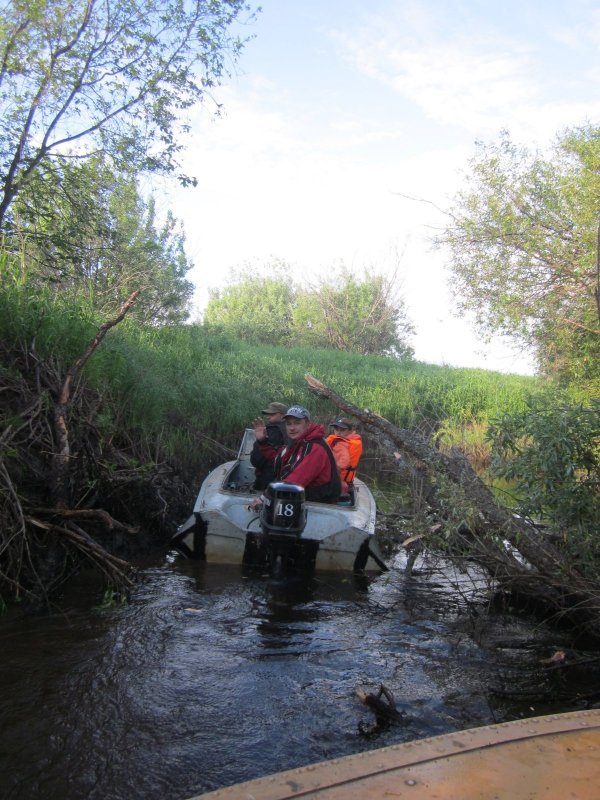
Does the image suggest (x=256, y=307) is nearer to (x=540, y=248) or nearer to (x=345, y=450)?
(x=540, y=248)

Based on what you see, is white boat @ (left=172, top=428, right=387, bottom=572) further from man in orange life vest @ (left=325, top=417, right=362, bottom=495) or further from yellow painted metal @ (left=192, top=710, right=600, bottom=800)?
yellow painted metal @ (left=192, top=710, right=600, bottom=800)

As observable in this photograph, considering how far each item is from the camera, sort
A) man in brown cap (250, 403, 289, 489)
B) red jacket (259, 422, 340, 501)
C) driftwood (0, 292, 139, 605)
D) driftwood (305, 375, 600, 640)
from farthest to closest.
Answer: man in brown cap (250, 403, 289, 489) < red jacket (259, 422, 340, 501) < driftwood (0, 292, 139, 605) < driftwood (305, 375, 600, 640)

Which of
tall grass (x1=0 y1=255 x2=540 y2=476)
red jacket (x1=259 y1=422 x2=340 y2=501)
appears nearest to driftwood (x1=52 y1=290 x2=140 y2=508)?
tall grass (x1=0 y1=255 x2=540 y2=476)

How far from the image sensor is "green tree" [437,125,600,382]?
1379 centimetres

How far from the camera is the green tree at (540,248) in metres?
13.8

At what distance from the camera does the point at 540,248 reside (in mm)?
14359

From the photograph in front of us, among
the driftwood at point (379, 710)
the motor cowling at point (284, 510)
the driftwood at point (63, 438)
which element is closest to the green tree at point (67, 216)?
the driftwood at point (63, 438)

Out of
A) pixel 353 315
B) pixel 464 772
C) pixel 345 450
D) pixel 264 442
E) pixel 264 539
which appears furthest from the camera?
pixel 353 315

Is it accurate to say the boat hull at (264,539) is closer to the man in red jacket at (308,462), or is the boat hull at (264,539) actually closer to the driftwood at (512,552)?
the man in red jacket at (308,462)

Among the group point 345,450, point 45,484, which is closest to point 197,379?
point 345,450

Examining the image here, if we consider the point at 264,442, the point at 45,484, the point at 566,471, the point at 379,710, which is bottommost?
the point at 379,710

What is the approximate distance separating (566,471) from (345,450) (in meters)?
4.22

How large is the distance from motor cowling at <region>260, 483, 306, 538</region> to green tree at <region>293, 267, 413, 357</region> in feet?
121

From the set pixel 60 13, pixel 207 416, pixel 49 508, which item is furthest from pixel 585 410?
pixel 60 13
